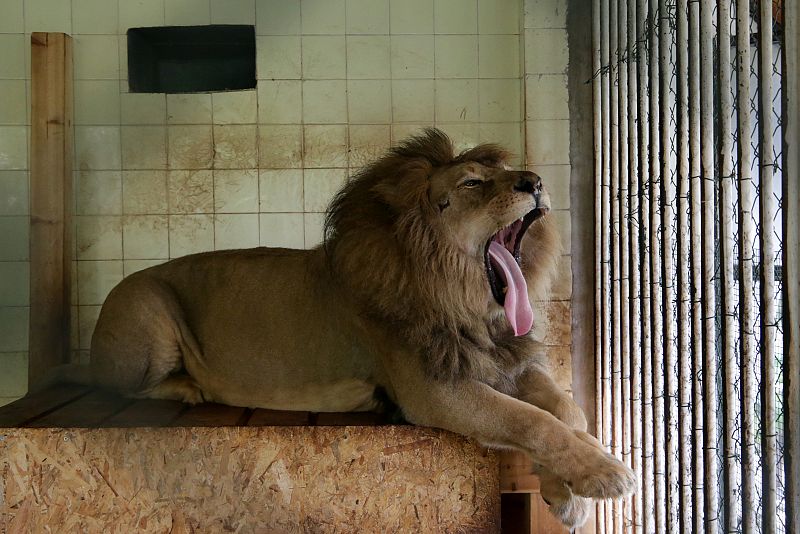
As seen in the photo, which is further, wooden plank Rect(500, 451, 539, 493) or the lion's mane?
wooden plank Rect(500, 451, 539, 493)

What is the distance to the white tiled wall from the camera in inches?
151

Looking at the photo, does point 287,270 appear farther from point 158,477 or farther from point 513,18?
point 513,18

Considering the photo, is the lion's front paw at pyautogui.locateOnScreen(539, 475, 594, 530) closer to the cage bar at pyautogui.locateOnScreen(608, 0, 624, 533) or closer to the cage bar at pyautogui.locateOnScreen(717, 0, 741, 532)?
the cage bar at pyautogui.locateOnScreen(717, 0, 741, 532)

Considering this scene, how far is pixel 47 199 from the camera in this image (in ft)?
11.9

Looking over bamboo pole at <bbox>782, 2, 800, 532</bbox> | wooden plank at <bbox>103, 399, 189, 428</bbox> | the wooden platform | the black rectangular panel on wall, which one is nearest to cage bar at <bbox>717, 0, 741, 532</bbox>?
bamboo pole at <bbox>782, 2, 800, 532</bbox>

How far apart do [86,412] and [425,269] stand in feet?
→ 4.41

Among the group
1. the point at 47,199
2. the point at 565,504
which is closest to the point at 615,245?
the point at 565,504

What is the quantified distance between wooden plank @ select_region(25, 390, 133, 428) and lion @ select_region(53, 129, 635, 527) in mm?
68

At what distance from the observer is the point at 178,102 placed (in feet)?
12.7

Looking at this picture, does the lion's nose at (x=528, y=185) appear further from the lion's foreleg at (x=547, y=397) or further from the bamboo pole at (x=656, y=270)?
the bamboo pole at (x=656, y=270)

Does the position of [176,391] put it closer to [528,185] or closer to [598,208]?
[528,185]

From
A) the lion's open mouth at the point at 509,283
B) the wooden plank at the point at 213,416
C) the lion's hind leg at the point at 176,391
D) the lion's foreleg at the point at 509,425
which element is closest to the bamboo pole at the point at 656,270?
the lion's open mouth at the point at 509,283

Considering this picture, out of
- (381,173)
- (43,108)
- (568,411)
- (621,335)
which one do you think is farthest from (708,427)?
(43,108)

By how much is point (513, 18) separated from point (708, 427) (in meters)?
2.42
